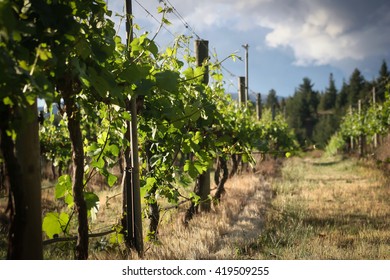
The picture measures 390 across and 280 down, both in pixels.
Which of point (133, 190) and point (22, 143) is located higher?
point (22, 143)

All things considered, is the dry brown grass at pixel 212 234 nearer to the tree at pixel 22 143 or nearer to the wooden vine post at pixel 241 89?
the tree at pixel 22 143

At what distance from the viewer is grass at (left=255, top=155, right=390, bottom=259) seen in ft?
11.1

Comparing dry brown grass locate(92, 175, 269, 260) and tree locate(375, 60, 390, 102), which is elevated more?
tree locate(375, 60, 390, 102)

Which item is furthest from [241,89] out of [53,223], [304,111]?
[304,111]

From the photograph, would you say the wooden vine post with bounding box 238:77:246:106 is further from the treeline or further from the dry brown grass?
the treeline

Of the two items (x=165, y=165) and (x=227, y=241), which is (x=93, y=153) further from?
(x=227, y=241)

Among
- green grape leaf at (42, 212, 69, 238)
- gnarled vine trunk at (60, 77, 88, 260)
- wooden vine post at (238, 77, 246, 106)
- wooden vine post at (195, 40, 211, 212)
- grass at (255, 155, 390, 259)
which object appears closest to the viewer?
gnarled vine trunk at (60, 77, 88, 260)

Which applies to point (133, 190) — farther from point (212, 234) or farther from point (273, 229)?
point (273, 229)

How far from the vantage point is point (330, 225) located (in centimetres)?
498

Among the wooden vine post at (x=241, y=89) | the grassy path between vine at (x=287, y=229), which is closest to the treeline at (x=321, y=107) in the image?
the wooden vine post at (x=241, y=89)

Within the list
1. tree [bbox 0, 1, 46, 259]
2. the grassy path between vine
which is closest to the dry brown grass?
the grassy path between vine

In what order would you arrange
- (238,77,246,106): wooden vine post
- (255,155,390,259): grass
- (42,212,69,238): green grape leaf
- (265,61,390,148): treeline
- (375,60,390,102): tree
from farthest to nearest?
(265,61,390,148): treeline, (238,77,246,106): wooden vine post, (375,60,390,102): tree, (255,155,390,259): grass, (42,212,69,238): green grape leaf

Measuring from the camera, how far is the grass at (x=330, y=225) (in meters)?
3.37
